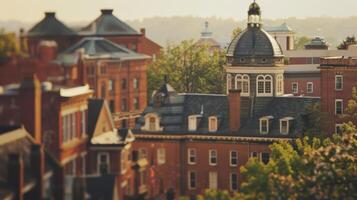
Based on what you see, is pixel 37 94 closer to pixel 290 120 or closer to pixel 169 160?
pixel 169 160

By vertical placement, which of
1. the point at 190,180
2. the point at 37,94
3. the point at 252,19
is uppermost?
the point at 252,19

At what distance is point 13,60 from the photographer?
639 inches

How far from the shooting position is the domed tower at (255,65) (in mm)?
51688

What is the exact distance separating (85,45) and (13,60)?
1386 millimetres

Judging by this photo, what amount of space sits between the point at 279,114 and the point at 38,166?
33570 millimetres

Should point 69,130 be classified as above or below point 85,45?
below

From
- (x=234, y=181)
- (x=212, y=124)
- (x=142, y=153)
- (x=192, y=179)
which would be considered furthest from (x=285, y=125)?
(x=142, y=153)

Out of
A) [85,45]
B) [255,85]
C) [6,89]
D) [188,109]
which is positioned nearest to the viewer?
[6,89]

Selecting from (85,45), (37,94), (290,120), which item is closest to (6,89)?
(37,94)

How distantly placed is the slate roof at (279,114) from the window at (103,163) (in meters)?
28.5

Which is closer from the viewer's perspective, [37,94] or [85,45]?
[37,94]

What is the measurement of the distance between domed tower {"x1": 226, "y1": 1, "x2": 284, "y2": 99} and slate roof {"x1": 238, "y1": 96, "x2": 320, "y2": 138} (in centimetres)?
73

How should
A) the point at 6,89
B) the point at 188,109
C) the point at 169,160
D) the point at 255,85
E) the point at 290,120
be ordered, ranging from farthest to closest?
the point at 255,85
the point at 290,120
the point at 188,109
the point at 169,160
the point at 6,89

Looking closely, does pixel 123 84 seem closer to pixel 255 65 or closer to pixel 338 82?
pixel 255 65
